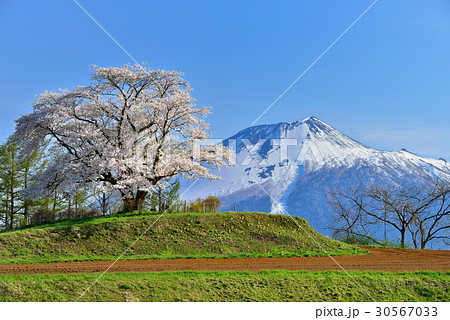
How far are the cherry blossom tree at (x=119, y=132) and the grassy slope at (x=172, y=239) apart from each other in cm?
370

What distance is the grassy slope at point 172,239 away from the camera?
21188 mm

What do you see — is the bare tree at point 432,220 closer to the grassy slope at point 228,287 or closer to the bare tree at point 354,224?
the bare tree at point 354,224

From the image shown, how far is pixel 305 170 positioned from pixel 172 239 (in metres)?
116

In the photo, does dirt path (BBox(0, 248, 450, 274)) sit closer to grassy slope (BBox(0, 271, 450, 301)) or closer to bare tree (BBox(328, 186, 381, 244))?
grassy slope (BBox(0, 271, 450, 301))

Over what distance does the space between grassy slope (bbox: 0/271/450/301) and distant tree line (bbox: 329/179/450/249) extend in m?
12.5

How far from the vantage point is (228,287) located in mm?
13477

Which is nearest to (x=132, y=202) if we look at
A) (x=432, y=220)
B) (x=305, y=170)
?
(x=432, y=220)

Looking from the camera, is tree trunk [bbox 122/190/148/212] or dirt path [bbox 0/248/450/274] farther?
tree trunk [bbox 122/190/148/212]

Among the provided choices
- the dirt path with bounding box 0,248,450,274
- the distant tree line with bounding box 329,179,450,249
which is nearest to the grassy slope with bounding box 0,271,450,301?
the dirt path with bounding box 0,248,450,274

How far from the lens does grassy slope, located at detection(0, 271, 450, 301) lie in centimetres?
1304

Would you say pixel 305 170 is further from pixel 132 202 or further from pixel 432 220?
pixel 132 202

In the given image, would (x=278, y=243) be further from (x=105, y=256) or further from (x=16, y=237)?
(x=16, y=237)

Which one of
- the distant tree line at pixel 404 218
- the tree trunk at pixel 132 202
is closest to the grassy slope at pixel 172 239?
the tree trunk at pixel 132 202
